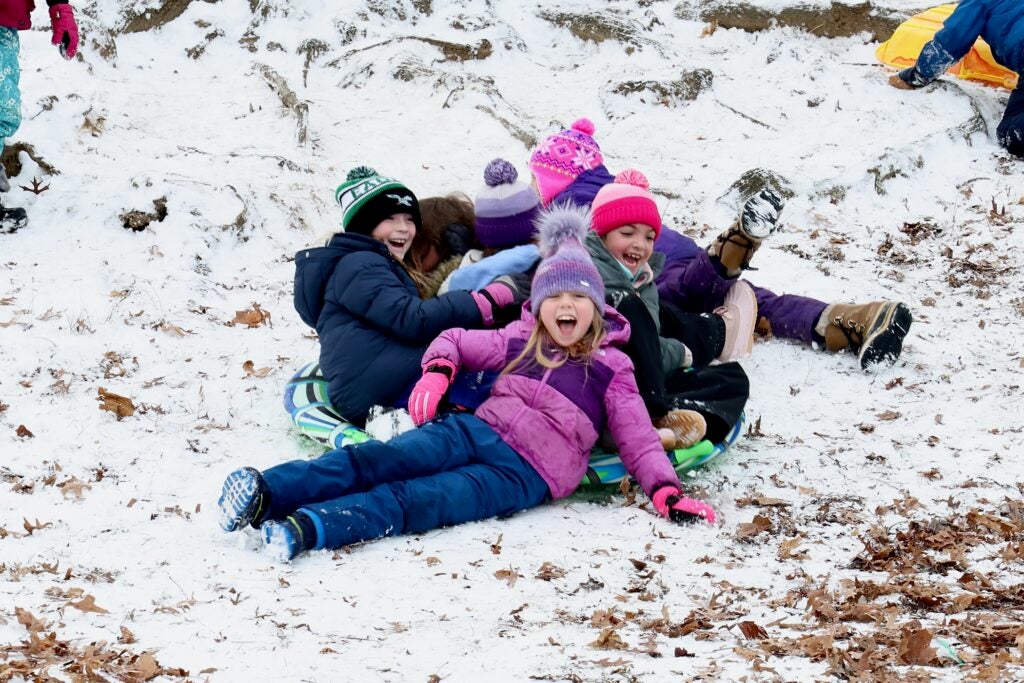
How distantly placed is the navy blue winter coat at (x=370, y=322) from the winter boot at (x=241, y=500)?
1.29 metres

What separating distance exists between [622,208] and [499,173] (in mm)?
748

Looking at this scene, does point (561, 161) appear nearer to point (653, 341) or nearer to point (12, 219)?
point (653, 341)

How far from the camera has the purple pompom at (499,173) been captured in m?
6.01

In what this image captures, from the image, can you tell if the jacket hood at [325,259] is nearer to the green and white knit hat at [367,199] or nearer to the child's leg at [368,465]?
the green and white knit hat at [367,199]

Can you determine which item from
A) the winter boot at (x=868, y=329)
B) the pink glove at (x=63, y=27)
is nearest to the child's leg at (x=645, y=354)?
the winter boot at (x=868, y=329)

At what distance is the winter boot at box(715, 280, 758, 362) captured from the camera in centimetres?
649

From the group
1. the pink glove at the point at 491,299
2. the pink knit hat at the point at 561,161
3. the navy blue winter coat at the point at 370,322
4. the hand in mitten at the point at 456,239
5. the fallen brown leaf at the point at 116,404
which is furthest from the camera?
the pink knit hat at the point at 561,161

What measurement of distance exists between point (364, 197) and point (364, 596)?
2612 mm

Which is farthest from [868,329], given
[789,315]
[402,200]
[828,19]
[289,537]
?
[828,19]

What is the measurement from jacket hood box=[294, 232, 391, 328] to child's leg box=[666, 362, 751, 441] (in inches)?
70.6

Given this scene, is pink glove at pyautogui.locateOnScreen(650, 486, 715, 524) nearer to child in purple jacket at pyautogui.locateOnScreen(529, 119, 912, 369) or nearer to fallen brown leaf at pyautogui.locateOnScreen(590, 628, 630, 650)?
fallen brown leaf at pyautogui.locateOnScreen(590, 628, 630, 650)

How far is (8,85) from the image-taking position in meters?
7.65

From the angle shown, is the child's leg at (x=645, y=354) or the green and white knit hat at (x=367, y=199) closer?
the child's leg at (x=645, y=354)

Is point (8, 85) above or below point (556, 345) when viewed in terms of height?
above
